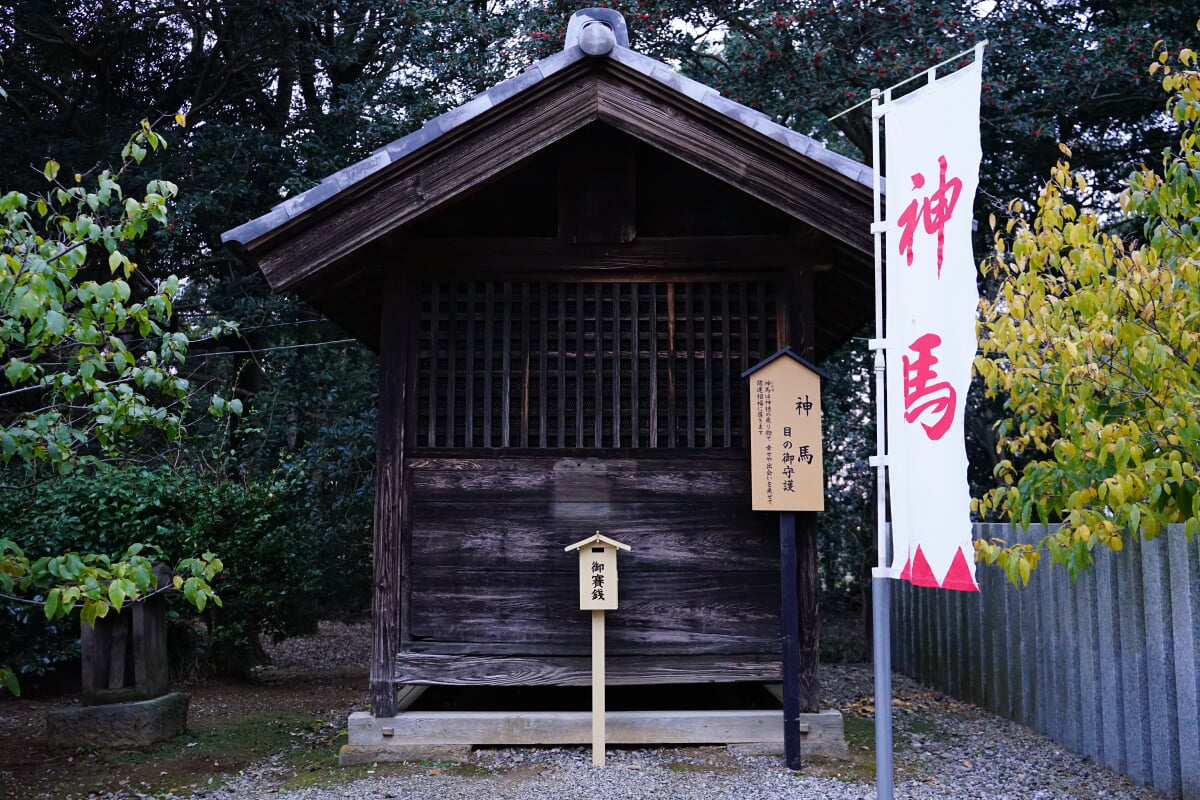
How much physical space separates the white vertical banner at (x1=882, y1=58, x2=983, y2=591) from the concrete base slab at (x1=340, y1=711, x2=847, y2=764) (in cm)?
302

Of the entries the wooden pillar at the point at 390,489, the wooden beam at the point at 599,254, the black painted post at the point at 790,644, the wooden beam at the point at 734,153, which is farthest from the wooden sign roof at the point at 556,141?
the black painted post at the point at 790,644

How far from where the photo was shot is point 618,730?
261 inches

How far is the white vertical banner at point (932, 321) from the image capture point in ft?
12.1

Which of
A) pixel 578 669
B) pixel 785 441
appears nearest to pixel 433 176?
pixel 785 441

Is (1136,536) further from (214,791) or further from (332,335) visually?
(332,335)

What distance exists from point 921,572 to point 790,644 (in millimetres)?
2603

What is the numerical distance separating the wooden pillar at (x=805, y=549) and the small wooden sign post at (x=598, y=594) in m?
1.37

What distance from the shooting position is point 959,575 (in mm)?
3643

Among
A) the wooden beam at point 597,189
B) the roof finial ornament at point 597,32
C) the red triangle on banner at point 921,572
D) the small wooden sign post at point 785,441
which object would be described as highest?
the roof finial ornament at point 597,32

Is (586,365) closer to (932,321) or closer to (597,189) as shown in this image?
(597,189)

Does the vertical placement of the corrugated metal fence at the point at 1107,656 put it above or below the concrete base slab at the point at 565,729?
above

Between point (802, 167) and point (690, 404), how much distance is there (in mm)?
1841

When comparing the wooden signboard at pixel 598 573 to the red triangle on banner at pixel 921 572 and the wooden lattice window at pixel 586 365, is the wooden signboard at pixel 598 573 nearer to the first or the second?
the wooden lattice window at pixel 586 365

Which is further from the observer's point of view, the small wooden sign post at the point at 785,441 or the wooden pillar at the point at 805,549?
the wooden pillar at the point at 805,549
